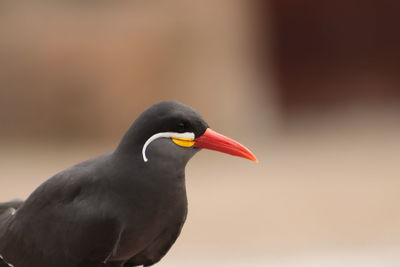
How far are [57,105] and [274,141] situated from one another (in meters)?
1.82

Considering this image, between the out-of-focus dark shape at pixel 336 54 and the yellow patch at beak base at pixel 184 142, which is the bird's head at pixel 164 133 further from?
the out-of-focus dark shape at pixel 336 54

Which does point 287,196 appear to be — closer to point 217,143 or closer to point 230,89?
point 230,89

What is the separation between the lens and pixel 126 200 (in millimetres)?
1617

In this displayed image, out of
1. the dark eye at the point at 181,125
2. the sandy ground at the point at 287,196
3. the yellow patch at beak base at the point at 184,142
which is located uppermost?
the dark eye at the point at 181,125

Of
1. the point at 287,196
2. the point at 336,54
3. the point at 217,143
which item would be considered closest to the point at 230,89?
the point at 336,54

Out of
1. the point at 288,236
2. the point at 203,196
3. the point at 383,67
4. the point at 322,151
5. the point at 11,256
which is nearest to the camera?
the point at 11,256

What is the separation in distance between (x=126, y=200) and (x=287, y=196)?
12.0ft

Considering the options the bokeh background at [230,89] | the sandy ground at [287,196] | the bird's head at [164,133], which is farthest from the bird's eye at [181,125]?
the bokeh background at [230,89]

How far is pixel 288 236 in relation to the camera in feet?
14.5

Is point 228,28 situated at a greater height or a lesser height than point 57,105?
greater

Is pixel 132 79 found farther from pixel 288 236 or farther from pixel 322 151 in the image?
pixel 288 236

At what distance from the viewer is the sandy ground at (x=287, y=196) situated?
397 cm

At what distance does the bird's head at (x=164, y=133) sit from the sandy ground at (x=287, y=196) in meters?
1.38

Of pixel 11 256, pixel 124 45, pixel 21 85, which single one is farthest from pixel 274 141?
pixel 11 256
